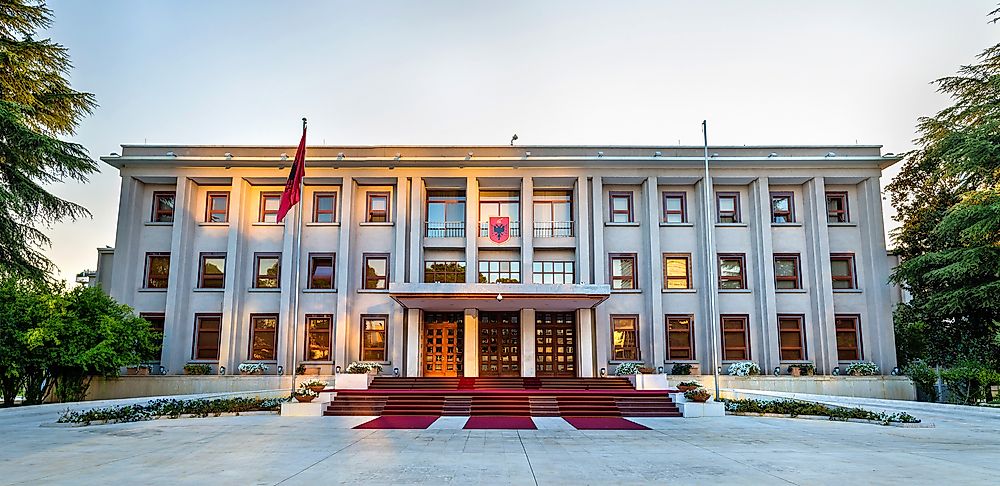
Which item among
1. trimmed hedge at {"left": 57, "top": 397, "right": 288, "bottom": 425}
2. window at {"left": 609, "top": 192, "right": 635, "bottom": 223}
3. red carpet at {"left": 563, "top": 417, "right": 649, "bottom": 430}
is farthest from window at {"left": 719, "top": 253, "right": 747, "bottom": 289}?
trimmed hedge at {"left": 57, "top": 397, "right": 288, "bottom": 425}

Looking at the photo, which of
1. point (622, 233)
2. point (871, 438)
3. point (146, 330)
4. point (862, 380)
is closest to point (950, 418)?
point (871, 438)

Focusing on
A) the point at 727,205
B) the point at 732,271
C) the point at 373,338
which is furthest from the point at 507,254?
the point at 727,205

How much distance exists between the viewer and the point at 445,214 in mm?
25438

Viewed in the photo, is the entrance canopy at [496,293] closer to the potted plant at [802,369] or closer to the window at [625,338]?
the window at [625,338]

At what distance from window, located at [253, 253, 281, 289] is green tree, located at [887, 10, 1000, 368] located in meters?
22.0

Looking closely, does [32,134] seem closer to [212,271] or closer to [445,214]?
[212,271]

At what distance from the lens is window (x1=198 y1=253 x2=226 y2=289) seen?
80.7 feet

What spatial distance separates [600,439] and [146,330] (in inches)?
647

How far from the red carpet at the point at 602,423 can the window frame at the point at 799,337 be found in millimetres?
10037

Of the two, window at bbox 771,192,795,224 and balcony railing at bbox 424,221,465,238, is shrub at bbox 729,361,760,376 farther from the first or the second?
balcony railing at bbox 424,221,465,238

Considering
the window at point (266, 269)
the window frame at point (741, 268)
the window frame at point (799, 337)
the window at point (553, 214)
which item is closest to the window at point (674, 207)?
the window frame at point (741, 268)

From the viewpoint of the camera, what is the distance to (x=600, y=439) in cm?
1212

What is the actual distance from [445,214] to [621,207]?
265 inches

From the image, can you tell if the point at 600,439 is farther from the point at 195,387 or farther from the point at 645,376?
the point at 195,387
